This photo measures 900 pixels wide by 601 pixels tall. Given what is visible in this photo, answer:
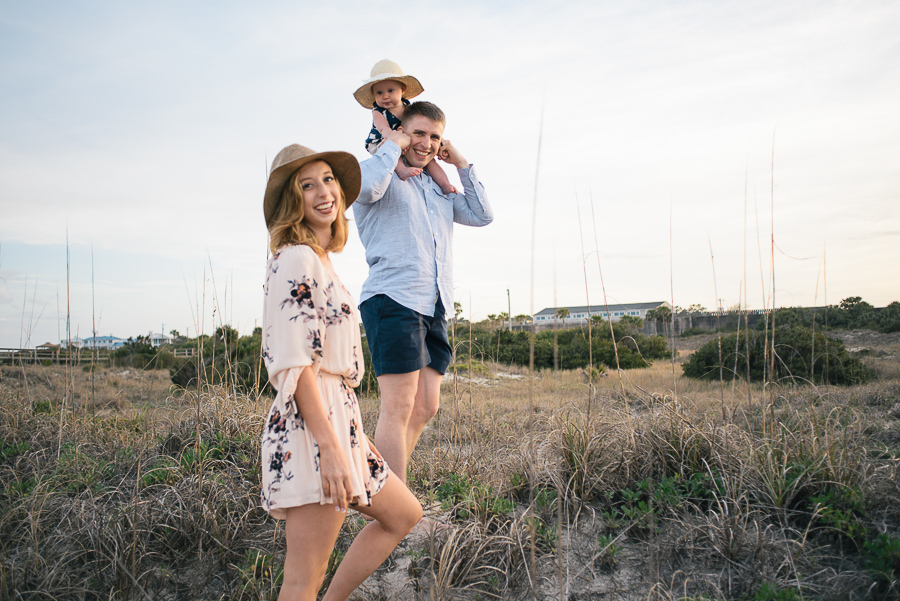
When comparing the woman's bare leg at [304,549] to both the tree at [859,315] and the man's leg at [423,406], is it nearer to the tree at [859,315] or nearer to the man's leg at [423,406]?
the man's leg at [423,406]

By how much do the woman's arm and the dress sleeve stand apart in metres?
0.04

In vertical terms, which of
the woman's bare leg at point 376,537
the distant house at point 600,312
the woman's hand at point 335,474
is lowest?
the woman's bare leg at point 376,537

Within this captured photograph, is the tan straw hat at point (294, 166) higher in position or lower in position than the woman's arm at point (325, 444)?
higher

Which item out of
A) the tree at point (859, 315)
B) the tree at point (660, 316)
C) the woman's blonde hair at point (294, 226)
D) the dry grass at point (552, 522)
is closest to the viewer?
the woman's blonde hair at point (294, 226)

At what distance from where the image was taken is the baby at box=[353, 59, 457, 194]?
2.40 m

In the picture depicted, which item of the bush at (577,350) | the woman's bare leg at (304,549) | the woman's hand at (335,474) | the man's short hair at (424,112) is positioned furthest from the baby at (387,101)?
the bush at (577,350)

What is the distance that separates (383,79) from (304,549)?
2068 millimetres

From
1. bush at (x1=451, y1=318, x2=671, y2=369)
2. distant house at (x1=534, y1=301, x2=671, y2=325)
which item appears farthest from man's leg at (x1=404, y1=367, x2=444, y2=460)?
bush at (x1=451, y1=318, x2=671, y2=369)

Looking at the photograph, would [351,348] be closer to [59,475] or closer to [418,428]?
[418,428]

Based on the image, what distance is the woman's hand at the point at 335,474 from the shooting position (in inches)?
49.9

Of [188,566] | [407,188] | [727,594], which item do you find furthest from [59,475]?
[727,594]

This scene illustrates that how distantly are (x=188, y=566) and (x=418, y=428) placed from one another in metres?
1.23

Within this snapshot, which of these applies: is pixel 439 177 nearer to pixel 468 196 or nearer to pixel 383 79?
pixel 468 196

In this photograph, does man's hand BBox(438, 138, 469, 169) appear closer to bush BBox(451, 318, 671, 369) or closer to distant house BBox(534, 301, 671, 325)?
distant house BBox(534, 301, 671, 325)
